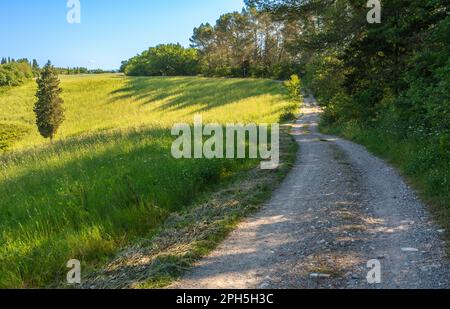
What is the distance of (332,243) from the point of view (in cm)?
575

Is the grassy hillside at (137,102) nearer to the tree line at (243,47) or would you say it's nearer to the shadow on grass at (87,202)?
the tree line at (243,47)

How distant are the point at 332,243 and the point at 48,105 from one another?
44.6 m

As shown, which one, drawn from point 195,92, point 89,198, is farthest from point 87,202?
point 195,92

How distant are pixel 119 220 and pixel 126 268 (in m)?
2.16

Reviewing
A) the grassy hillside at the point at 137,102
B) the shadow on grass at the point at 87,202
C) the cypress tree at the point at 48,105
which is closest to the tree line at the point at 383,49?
the shadow on grass at the point at 87,202

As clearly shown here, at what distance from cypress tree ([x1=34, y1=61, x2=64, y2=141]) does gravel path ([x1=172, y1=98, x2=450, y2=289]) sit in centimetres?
4063

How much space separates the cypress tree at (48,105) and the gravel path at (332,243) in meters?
40.6

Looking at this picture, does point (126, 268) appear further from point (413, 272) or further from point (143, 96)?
point (143, 96)

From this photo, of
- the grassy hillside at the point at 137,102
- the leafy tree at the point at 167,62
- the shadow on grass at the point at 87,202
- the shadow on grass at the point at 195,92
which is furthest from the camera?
the leafy tree at the point at 167,62

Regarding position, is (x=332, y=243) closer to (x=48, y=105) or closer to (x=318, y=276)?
(x=318, y=276)

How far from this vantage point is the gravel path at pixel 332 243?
15.5ft

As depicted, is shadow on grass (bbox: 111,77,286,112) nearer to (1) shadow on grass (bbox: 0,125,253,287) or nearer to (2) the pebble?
(1) shadow on grass (bbox: 0,125,253,287)

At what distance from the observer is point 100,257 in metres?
6.18
